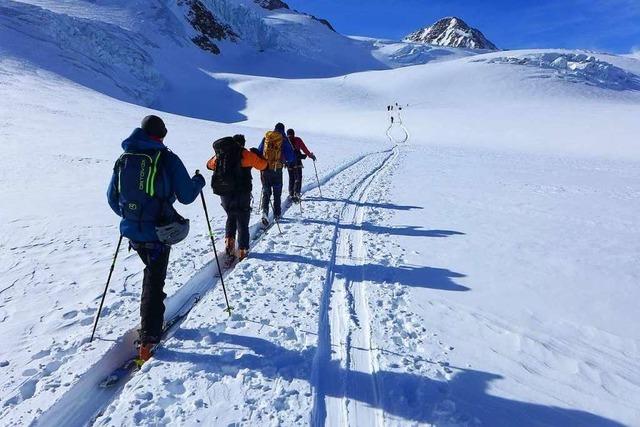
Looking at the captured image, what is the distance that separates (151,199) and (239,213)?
2.95 meters

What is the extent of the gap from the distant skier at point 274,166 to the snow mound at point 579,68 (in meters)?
67.6

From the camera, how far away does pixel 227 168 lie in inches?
263

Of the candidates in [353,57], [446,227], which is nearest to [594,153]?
[446,227]

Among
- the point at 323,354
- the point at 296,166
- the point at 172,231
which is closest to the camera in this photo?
the point at 172,231

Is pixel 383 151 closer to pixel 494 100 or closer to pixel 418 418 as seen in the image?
pixel 418 418

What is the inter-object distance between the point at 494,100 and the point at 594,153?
101ft

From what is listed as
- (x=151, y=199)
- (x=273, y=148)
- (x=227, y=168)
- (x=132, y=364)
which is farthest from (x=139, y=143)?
(x=273, y=148)

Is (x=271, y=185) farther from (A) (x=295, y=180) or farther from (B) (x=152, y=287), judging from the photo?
(B) (x=152, y=287)

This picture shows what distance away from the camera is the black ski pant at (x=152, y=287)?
164 inches

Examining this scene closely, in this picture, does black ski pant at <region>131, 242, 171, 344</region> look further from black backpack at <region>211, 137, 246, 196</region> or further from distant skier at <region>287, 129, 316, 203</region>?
distant skier at <region>287, 129, 316, 203</region>

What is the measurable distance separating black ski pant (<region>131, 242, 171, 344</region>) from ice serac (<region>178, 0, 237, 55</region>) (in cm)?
9552

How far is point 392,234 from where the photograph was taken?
890 cm

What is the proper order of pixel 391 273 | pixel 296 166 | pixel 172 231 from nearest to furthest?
pixel 172 231
pixel 391 273
pixel 296 166

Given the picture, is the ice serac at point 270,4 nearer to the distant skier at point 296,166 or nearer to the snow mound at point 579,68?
the snow mound at point 579,68
